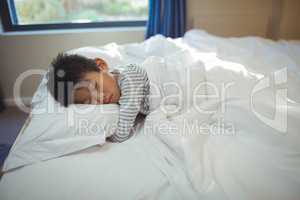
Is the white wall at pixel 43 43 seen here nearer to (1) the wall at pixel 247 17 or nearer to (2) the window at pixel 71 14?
(2) the window at pixel 71 14

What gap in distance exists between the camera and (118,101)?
3.58 feet

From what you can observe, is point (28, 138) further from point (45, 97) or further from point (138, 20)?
point (138, 20)

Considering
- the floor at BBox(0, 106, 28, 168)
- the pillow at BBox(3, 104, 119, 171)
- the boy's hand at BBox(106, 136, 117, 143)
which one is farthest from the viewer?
the floor at BBox(0, 106, 28, 168)

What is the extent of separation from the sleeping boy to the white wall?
103 centimetres

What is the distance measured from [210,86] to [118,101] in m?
0.41

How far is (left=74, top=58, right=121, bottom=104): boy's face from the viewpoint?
3.32 ft

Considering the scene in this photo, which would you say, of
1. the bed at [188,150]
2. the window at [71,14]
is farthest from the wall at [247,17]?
the bed at [188,150]

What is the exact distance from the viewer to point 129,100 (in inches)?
39.5

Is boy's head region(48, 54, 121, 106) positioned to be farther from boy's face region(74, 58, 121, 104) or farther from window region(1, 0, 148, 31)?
window region(1, 0, 148, 31)

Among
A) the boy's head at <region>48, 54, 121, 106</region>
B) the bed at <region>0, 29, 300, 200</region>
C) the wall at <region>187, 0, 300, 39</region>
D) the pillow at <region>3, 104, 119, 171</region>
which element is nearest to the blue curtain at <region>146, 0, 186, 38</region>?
the wall at <region>187, 0, 300, 39</region>

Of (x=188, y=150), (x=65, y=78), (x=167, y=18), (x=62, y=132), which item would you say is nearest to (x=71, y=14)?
(x=167, y=18)

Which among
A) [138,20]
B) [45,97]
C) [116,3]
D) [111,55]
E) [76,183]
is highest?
[116,3]

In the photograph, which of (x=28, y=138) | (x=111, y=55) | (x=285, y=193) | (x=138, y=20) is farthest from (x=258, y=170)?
(x=138, y=20)

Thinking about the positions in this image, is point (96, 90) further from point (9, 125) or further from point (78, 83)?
point (9, 125)
